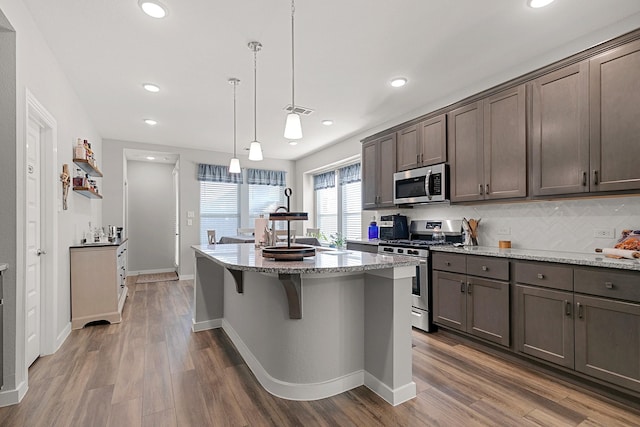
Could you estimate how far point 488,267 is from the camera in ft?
8.96

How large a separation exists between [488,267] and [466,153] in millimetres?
1192

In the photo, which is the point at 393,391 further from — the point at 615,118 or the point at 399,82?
the point at 399,82

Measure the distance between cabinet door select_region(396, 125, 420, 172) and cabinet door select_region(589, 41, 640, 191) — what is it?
1711 mm

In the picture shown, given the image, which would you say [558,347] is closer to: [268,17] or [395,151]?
[395,151]

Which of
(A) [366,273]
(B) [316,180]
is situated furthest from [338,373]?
(B) [316,180]

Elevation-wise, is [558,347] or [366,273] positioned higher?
[366,273]

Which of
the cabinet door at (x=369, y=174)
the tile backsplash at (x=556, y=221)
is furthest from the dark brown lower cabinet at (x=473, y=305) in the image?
the cabinet door at (x=369, y=174)

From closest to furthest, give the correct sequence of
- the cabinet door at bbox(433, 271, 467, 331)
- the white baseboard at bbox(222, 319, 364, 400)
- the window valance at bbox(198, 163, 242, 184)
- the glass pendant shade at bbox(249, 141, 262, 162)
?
the white baseboard at bbox(222, 319, 364, 400) → the cabinet door at bbox(433, 271, 467, 331) → the glass pendant shade at bbox(249, 141, 262, 162) → the window valance at bbox(198, 163, 242, 184)

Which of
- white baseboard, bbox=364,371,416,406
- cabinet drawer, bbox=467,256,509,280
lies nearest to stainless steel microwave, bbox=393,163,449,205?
cabinet drawer, bbox=467,256,509,280

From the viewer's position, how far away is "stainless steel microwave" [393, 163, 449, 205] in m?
3.46

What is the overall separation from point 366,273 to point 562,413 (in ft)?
4.55

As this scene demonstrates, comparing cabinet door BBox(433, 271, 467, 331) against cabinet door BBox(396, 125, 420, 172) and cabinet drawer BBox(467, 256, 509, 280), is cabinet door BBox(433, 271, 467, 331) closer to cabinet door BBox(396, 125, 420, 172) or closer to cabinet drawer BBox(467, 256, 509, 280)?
cabinet drawer BBox(467, 256, 509, 280)

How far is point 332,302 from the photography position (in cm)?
210

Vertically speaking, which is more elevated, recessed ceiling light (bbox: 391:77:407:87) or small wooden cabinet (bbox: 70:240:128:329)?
recessed ceiling light (bbox: 391:77:407:87)
